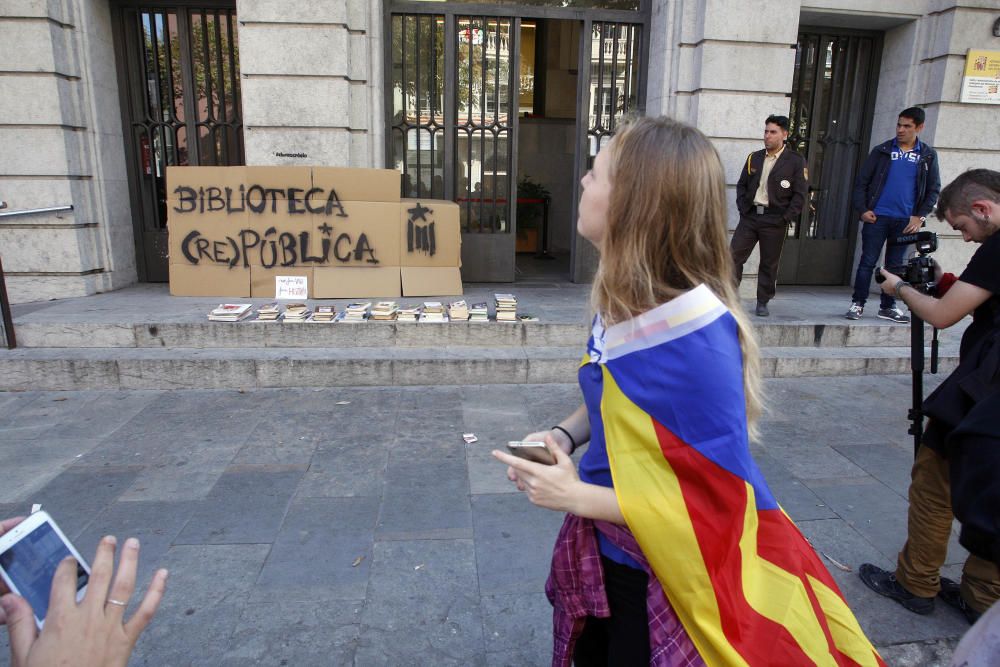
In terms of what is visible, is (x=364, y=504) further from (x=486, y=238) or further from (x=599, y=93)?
(x=599, y=93)

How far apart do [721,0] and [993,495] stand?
6877 millimetres

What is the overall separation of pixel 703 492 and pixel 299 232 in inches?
248

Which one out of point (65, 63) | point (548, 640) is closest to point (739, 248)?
point (548, 640)

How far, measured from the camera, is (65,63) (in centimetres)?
709

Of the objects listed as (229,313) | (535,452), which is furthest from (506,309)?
(535,452)

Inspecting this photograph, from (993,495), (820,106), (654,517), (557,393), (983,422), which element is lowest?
(557,393)

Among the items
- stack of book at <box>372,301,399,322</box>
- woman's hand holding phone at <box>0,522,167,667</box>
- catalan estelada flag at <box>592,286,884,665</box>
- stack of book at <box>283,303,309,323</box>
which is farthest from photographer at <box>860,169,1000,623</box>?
stack of book at <box>283,303,309,323</box>

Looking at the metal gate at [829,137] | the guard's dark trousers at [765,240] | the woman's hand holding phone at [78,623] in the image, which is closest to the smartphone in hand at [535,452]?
the woman's hand holding phone at [78,623]

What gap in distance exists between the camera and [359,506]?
362cm

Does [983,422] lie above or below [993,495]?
above

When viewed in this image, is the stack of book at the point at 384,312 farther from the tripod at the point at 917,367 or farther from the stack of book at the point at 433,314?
the tripod at the point at 917,367

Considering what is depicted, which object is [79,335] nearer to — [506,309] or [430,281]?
[430,281]

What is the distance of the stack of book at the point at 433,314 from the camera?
6.20 meters

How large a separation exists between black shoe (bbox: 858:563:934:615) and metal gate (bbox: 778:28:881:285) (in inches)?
266
